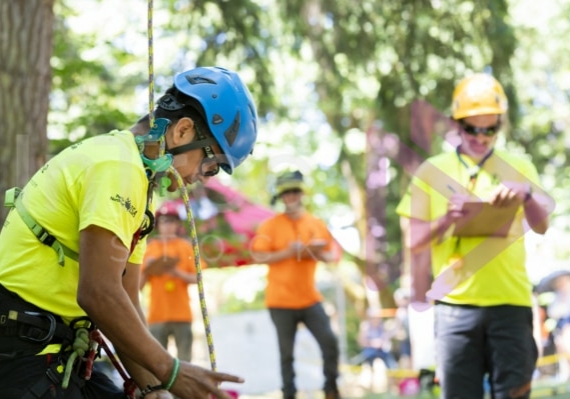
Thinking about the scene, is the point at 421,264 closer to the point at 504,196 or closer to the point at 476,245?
the point at 476,245

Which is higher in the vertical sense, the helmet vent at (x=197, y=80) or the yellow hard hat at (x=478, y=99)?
the yellow hard hat at (x=478, y=99)

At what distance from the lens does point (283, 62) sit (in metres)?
16.5

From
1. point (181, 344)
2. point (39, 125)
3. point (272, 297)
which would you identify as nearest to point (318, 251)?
point (272, 297)

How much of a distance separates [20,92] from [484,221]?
126 inches

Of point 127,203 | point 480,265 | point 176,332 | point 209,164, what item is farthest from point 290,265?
point 127,203

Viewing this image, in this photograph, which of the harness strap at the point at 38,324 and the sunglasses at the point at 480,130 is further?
the sunglasses at the point at 480,130

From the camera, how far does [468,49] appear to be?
1227 cm

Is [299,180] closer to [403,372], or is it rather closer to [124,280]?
[124,280]

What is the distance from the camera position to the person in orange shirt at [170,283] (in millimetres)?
9000

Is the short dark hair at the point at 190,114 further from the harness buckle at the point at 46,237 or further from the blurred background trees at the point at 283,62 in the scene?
the blurred background trees at the point at 283,62

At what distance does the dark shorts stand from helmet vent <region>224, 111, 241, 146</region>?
243 cm

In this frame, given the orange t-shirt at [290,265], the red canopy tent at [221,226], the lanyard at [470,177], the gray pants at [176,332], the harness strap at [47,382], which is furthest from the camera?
the red canopy tent at [221,226]

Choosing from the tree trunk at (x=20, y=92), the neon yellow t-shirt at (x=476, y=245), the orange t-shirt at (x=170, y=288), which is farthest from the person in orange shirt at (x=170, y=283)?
the neon yellow t-shirt at (x=476, y=245)

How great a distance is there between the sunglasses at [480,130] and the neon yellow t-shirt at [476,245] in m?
0.12
